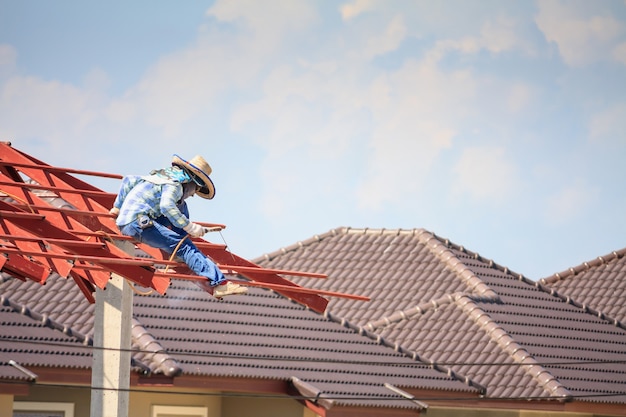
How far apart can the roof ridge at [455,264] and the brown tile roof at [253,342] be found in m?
3.74

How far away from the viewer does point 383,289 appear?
24734 millimetres

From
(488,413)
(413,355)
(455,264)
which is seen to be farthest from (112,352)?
(455,264)

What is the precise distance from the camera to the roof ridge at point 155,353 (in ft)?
55.5

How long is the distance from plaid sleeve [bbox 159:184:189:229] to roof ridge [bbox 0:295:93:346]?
227 inches

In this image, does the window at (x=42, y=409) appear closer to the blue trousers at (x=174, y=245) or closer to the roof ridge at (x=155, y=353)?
the roof ridge at (x=155, y=353)

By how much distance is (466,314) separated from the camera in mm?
22938

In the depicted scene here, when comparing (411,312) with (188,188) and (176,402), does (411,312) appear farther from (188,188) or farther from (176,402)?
(188,188)

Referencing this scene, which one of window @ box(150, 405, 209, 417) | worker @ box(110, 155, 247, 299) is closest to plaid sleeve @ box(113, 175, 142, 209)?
worker @ box(110, 155, 247, 299)

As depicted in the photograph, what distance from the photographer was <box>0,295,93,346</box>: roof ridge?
54.8ft

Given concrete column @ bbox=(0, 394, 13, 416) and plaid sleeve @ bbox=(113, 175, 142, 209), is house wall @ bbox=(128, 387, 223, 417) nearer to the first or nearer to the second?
concrete column @ bbox=(0, 394, 13, 416)

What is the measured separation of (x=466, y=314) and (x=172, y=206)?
40.9 ft

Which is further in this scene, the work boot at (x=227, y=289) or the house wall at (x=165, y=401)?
the house wall at (x=165, y=401)

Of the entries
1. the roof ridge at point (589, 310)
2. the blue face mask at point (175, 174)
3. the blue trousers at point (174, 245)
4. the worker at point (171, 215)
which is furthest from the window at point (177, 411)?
the roof ridge at point (589, 310)

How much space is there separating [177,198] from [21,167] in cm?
201
